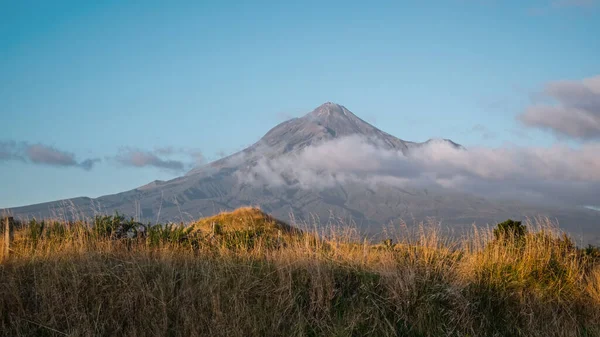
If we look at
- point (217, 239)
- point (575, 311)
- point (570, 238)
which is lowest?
point (575, 311)

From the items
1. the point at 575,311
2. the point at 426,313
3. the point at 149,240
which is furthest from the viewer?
the point at 149,240

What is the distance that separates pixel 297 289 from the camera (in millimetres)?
9547

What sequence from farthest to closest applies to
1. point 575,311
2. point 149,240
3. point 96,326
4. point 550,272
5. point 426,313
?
point 149,240, point 550,272, point 575,311, point 426,313, point 96,326

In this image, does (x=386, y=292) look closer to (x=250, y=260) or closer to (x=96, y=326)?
(x=250, y=260)

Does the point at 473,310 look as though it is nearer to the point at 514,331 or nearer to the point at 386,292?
the point at 514,331

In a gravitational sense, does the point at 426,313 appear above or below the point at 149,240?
below

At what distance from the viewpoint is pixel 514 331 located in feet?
31.1

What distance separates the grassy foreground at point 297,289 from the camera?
8.77 m

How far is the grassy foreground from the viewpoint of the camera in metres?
8.77

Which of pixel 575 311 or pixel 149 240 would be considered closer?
pixel 575 311

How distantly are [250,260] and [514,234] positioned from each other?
22.8 ft

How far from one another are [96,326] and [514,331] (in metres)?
6.72

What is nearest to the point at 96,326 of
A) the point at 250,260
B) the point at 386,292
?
Result: the point at 250,260

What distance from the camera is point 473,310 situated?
9.48 meters
